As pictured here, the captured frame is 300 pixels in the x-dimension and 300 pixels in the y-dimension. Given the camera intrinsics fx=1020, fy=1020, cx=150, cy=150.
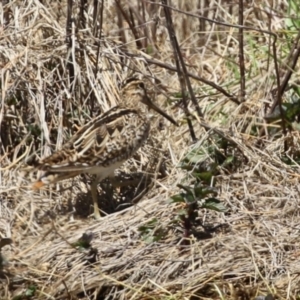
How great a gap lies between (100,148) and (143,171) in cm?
54

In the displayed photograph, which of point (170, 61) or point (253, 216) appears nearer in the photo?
point (253, 216)

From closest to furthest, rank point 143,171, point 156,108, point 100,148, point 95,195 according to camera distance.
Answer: point 100,148 → point 95,195 → point 143,171 → point 156,108

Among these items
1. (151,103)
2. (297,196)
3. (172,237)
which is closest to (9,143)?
(151,103)

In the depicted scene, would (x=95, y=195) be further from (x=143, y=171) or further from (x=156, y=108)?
(x=156, y=108)

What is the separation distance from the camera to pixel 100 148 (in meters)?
5.95

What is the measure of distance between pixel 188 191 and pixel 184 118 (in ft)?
4.35

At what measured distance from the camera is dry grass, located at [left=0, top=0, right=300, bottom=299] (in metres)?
5.36

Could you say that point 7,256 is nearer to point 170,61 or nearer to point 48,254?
point 48,254

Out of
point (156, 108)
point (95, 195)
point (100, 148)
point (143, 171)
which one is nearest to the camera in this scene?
point (100, 148)

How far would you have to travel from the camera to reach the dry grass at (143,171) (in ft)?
17.6

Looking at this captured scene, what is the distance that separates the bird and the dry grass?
25 centimetres

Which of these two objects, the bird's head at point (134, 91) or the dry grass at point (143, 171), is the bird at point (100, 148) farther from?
the dry grass at point (143, 171)

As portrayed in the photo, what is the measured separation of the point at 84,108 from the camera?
6539mm

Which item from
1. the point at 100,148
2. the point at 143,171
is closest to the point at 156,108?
the point at 143,171
